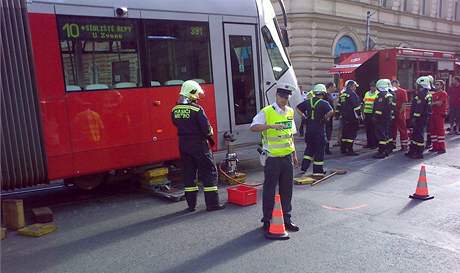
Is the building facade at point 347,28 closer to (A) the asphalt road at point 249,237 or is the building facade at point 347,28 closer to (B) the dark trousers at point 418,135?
(B) the dark trousers at point 418,135

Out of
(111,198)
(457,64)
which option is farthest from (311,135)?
(457,64)

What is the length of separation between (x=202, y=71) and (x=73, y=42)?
A: 2194mm

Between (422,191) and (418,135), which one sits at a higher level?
(418,135)

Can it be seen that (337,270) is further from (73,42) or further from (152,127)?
(73,42)

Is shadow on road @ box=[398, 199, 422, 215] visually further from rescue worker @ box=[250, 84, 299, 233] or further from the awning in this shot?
the awning

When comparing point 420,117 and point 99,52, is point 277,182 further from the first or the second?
point 420,117

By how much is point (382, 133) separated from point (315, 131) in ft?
8.61

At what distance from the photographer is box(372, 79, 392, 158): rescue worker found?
1005cm

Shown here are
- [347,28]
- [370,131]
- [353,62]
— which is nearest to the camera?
[370,131]

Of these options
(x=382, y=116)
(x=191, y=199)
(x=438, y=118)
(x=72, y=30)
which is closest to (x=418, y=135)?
(x=382, y=116)

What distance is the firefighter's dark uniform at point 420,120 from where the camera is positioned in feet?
32.3

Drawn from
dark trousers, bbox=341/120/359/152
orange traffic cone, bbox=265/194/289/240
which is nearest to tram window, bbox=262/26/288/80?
dark trousers, bbox=341/120/359/152

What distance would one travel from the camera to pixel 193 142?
604cm

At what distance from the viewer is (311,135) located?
840cm
